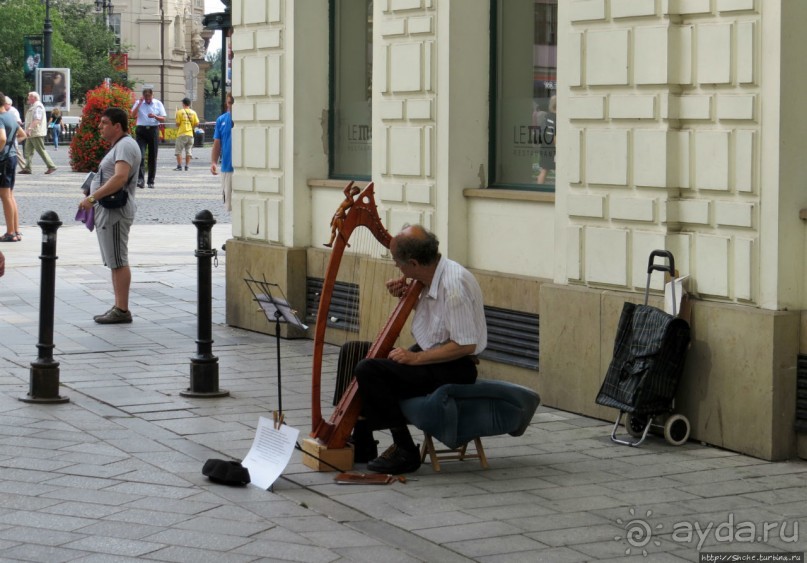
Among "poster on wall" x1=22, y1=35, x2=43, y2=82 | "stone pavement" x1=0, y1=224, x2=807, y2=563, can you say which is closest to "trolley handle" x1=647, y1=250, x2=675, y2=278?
"stone pavement" x1=0, y1=224, x2=807, y2=563

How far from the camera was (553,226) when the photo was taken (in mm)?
10055

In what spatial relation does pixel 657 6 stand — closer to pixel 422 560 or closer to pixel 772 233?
pixel 772 233

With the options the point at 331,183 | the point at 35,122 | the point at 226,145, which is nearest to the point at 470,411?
the point at 331,183

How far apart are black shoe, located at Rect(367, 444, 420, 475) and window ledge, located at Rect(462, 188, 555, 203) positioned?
288 cm

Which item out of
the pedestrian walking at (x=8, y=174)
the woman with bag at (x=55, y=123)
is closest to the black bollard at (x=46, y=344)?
the pedestrian walking at (x=8, y=174)

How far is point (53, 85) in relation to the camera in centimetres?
5328

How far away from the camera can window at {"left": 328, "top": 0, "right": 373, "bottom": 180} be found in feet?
42.3

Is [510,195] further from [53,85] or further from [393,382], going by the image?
[53,85]

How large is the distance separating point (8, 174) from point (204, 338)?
409 inches

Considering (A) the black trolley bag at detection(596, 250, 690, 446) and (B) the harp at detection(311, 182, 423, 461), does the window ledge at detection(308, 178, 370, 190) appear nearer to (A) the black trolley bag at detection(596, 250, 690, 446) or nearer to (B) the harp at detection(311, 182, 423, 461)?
(A) the black trolley bag at detection(596, 250, 690, 446)

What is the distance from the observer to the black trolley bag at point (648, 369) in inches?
329

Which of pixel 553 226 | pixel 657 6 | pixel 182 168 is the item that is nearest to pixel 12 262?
pixel 553 226

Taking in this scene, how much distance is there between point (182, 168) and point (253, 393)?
31209 mm

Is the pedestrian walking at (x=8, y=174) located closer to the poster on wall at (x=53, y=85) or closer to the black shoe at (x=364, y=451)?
the black shoe at (x=364, y=451)
